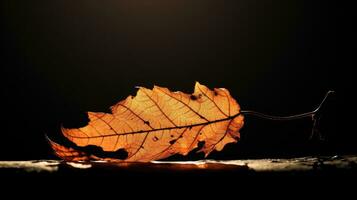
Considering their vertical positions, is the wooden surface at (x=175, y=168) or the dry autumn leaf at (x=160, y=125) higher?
the dry autumn leaf at (x=160, y=125)

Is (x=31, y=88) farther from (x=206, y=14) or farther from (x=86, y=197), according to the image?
(x=86, y=197)

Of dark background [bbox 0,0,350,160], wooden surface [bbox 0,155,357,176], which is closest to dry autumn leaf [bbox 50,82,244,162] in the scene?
wooden surface [bbox 0,155,357,176]

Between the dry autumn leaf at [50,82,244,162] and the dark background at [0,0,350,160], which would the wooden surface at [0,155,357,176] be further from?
the dark background at [0,0,350,160]

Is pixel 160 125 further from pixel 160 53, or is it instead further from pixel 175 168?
pixel 160 53

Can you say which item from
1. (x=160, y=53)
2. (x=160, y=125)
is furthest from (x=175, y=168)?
(x=160, y=53)

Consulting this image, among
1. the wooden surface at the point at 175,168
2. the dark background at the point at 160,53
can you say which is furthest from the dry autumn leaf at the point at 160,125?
the dark background at the point at 160,53

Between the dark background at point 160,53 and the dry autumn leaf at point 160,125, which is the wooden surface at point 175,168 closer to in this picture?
the dry autumn leaf at point 160,125
